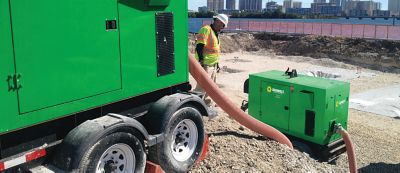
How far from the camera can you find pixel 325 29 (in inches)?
1132

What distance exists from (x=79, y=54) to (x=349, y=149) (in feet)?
16.1

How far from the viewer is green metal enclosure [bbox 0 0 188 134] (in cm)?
337

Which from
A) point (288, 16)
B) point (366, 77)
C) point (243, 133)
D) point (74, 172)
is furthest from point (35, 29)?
point (288, 16)

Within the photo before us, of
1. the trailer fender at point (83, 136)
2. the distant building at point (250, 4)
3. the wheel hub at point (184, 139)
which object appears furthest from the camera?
the distant building at point (250, 4)

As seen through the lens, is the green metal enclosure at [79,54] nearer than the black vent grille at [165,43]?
Yes

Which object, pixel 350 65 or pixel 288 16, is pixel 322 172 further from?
pixel 288 16

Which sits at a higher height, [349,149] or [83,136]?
[83,136]

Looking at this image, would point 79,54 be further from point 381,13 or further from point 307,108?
point 381,13

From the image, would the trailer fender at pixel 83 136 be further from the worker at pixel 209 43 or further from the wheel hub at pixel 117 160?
the worker at pixel 209 43

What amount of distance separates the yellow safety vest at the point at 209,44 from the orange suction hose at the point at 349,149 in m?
2.54

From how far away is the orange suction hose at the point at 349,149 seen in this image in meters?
6.80

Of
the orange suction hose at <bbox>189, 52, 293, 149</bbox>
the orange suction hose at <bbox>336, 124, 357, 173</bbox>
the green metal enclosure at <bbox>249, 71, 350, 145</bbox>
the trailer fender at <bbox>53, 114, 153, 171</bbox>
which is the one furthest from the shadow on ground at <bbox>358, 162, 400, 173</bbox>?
the trailer fender at <bbox>53, 114, 153, 171</bbox>

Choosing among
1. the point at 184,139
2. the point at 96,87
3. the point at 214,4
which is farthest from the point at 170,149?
the point at 214,4

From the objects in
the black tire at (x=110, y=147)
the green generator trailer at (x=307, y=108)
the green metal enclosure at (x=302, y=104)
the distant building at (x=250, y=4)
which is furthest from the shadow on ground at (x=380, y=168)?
the distant building at (x=250, y=4)
